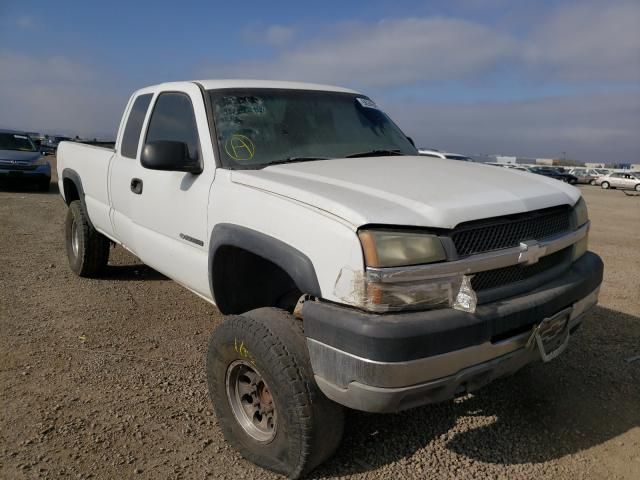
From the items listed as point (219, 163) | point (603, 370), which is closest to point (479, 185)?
point (219, 163)

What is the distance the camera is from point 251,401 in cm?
262

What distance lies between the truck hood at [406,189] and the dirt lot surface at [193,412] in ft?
4.23

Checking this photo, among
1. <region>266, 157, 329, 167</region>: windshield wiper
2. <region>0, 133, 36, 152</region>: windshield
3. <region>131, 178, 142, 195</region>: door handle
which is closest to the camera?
<region>266, 157, 329, 167</region>: windshield wiper

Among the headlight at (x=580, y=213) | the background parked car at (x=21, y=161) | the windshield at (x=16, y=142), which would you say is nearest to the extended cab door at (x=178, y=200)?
the headlight at (x=580, y=213)

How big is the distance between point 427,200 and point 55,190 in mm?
14795

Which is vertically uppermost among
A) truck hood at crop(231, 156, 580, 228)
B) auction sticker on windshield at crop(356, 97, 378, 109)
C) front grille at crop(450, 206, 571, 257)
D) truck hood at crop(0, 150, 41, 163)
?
auction sticker on windshield at crop(356, 97, 378, 109)

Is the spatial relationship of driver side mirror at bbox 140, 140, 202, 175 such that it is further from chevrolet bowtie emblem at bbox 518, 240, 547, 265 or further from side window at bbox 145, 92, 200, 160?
chevrolet bowtie emblem at bbox 518, 240, 547, 265

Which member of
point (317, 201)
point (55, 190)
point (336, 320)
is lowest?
point (55, 190)

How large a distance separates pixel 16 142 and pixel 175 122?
12673mm

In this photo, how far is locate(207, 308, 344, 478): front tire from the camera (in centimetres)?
221

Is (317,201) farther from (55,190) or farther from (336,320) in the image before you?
(55,190)

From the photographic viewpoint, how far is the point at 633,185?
33156mm

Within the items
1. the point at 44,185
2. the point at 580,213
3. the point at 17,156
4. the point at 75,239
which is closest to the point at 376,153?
the point at 580,213

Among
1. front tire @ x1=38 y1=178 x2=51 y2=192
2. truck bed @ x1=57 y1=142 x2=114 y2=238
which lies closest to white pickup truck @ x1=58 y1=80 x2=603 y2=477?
truck bed @ x1=57 y1=142 x2=114 y2=238
